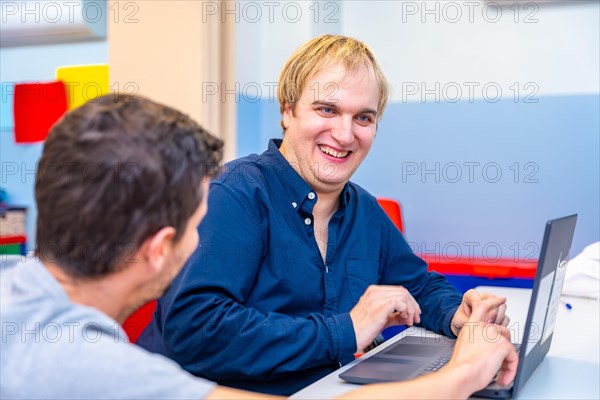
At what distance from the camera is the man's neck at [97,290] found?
770mm

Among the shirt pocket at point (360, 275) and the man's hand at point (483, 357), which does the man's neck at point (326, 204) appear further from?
the man's hand at point (483, 357)

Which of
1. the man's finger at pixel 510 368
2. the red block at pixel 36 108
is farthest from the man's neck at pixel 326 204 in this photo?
the red block at pixel 36 108

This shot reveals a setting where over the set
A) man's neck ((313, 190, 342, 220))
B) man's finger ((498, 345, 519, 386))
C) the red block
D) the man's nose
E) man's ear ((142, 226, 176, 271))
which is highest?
the red block

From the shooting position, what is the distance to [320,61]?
1.54m

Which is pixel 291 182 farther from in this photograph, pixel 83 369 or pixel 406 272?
pixel 83 369

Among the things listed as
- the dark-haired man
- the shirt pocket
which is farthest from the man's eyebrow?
the dark-haired man

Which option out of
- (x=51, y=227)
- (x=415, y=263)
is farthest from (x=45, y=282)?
(x=415, y=263)

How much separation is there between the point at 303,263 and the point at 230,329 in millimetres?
280

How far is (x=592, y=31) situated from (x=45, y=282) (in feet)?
8.06

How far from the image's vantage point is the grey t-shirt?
0.67 meters

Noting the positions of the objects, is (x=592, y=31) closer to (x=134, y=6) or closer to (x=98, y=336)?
(x=134, y=6)

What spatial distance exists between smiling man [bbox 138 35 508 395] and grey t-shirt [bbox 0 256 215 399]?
1.58 feet

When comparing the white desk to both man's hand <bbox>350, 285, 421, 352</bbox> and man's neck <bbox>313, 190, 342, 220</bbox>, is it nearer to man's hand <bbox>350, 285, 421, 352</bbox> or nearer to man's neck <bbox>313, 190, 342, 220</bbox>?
man's hand <bbox>350, 285, 421, 352</bbox>

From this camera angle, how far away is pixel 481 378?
0.98m
